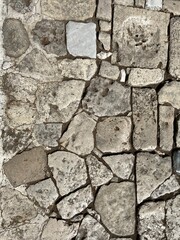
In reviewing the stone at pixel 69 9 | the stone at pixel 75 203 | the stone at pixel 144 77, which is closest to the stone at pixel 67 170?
the stone at pixel 75 203

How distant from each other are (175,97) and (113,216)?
71 cm

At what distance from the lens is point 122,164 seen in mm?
2447

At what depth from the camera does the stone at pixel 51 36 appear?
2299mm

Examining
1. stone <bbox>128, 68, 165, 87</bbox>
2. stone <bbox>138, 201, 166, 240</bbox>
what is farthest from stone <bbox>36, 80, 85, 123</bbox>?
stone <bbox>138, 201, 166, 240</bbox>

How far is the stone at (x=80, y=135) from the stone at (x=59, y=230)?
36 cm

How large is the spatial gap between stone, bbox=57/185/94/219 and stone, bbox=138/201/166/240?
0.30m

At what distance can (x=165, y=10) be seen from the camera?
98.1 inches

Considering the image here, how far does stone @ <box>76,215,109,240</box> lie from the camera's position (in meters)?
2.40

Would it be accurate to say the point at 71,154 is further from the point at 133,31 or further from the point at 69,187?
the point at 133,31

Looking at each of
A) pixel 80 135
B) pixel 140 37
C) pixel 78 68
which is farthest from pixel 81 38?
pixel 80 135

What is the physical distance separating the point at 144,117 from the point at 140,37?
0.42 m

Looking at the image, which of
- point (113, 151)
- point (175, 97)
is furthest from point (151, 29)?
point (113, 151)

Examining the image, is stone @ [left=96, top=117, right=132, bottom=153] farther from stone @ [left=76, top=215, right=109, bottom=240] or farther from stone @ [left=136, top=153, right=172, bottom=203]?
stone @ [left=76, top=215, right=109, bottom=240]

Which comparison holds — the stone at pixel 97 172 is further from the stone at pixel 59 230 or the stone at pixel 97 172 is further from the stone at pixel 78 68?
the stone at pixel 78 68
